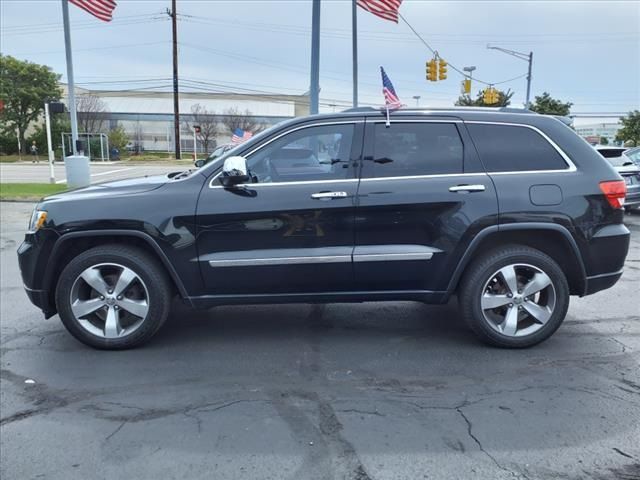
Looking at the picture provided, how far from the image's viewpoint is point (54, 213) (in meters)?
4.22

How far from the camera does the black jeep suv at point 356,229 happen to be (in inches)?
164

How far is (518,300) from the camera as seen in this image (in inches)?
169

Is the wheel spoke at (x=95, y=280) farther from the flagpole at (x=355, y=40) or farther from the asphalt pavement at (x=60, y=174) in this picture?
the asphalt pavement at (x=60, y=174)

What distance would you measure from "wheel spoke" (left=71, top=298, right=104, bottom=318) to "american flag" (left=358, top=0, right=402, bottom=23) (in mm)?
12269

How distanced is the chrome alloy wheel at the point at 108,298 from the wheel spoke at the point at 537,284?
300cm

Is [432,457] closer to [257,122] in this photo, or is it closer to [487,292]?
[487,292]

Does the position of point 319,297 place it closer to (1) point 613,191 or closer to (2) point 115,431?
(2) point 115,431

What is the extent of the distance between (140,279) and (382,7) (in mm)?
12266

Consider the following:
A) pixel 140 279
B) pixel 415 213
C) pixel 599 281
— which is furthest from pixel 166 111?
pixel 599 281

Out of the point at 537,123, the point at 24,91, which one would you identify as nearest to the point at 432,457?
the point at 537,123

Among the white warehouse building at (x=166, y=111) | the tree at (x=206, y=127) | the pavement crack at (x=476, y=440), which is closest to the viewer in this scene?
the pavement crack at (x=476, y=440)

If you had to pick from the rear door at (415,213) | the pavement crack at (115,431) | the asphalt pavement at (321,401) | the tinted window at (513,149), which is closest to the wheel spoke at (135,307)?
the asphalt pavement at (321,401)

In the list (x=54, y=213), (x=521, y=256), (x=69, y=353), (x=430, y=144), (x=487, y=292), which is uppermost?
(x=430, y=144)

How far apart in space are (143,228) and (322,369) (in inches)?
68.1
